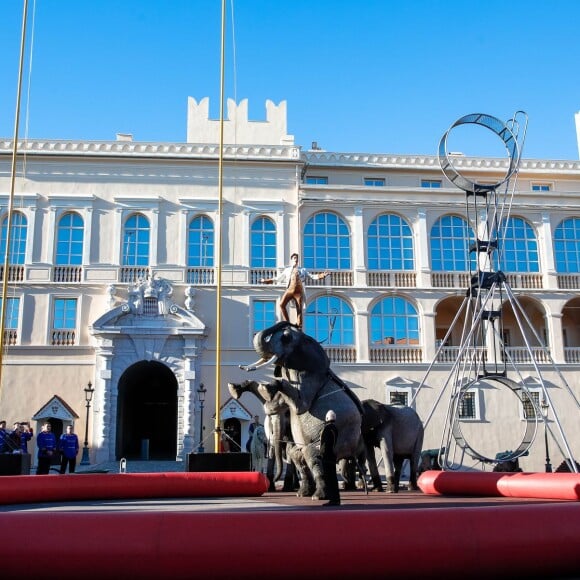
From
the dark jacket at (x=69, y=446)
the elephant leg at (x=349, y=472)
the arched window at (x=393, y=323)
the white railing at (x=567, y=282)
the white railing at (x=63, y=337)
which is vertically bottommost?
the elephant leg at (x=349, y=472)

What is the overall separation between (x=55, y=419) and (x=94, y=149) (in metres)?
13.5

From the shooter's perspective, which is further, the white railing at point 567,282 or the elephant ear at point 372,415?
the white railing at point 567,282

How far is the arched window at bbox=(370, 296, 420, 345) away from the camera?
117 ft

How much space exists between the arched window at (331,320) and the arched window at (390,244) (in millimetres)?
2623

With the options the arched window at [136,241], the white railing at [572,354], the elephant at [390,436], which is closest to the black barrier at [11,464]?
the elephant at [390,436]

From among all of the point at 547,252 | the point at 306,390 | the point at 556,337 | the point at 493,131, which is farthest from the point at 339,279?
the point at 306,390

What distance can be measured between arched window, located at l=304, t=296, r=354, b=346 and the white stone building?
0.25ft

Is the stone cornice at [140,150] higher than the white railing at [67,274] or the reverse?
higher

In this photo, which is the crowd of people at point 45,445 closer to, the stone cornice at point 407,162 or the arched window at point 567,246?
the stone cornice at point 407,162

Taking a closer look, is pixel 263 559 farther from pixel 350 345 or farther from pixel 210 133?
pixel 210 133

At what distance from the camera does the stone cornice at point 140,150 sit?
35.9 metres

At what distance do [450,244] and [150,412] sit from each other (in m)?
18.7

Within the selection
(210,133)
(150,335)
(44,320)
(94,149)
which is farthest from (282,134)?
(44,320)

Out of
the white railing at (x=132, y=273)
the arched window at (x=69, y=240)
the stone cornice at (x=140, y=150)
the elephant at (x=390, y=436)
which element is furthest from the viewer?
the stone cornice at (x=140, y=150)
